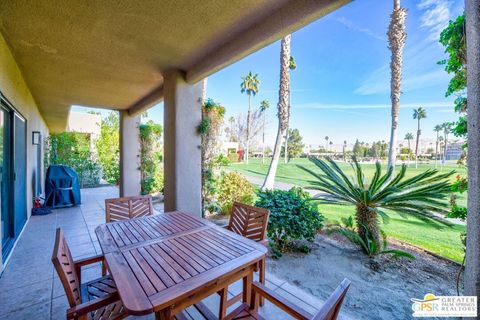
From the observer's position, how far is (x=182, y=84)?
3486 mm

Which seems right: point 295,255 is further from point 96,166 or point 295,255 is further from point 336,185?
point 96,166

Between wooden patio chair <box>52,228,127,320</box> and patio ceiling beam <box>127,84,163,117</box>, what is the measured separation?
143 inches

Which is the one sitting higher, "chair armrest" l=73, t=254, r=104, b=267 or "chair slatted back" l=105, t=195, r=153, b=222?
"chair slatted back" l=105, t=195, r=153, b=222

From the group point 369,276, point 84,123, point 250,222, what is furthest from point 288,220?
point 84,123

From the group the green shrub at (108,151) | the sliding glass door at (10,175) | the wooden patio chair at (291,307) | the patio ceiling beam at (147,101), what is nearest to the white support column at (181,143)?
the patio ceiling beam at (147,101)

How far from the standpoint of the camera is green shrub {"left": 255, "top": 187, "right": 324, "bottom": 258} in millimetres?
2994

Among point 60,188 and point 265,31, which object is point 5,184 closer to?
point 60,188

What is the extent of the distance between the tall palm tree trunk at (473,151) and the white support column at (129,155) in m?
7.00

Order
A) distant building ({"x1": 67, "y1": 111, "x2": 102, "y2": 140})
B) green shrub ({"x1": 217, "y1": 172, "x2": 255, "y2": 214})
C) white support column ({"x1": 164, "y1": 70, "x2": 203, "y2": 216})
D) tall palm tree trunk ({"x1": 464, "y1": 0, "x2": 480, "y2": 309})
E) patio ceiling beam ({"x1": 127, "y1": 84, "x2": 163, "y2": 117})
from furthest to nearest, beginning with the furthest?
distant building ({"x1": 67, "y1": 111, "x2": 102, "y2": 140}) < green shrub ({"x1": 217, "y1": 172, "x2": 255, "y2": 214}) < patio ceiling beam ({"x1": 127, "y1": 84, "x2": 163, "y2": 117}) < white support column ({"x1": 164, "y1": 70, "x2": 203, "y2": 216}) < tall palm tree trunk ({"x1": 464, "y1": 0, "x2": 480, "y2": 309})

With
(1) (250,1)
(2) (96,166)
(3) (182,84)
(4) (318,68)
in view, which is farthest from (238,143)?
(1) (250,1)

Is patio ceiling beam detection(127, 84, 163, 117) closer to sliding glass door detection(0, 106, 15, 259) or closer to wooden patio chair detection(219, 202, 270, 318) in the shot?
sliding glass door detection(0, 106, 15, 259)

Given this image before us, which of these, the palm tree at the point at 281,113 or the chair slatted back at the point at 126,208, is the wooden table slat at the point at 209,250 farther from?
the palm tree at the point at 281,113

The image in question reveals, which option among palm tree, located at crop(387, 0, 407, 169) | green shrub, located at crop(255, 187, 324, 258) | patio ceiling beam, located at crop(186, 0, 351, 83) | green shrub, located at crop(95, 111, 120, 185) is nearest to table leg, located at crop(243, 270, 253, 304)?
green shrub, located at crop(255, 187, 324, 258)

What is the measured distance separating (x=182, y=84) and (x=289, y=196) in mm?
2532
